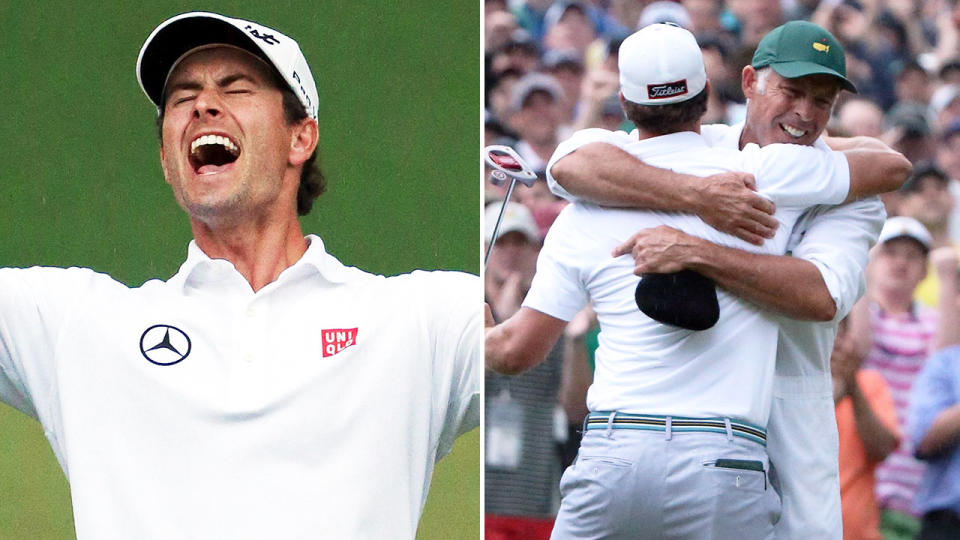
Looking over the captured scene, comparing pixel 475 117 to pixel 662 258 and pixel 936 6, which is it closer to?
pixel 662 258

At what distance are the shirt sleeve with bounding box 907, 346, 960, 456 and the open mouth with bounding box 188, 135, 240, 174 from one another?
145 centimetres

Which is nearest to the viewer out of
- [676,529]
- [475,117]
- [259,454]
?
[676,529]

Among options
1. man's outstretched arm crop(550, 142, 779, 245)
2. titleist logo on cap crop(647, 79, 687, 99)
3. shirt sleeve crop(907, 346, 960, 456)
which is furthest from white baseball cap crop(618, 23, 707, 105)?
shirt sleeve crop(907, 346, 960, 456)

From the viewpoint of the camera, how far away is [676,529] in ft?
8.04

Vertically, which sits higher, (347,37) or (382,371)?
(347,37)

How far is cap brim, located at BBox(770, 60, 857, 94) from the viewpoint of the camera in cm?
256

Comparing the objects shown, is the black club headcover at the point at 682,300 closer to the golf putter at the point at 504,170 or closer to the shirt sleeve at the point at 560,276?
the shirt sleeve at the point at 560,276

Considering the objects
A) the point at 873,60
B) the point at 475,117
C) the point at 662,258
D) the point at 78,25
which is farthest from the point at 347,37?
the point at 873,60

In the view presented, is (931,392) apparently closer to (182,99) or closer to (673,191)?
(673,191)

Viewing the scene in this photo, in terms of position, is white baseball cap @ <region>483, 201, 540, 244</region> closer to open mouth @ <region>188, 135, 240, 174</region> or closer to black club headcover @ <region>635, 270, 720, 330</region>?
black club headcover @ <region>635, 270, 720, 330</region>

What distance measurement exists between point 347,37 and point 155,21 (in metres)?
0.40

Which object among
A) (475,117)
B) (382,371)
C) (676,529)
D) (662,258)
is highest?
(475,117)

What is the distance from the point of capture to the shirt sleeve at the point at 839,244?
8.32ft

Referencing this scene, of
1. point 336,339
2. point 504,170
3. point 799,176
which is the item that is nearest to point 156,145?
point 336,339
